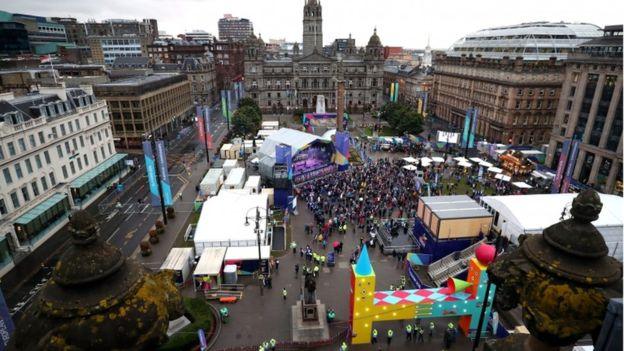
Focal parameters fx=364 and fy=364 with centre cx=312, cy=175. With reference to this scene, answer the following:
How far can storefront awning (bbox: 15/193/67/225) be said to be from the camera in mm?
33156

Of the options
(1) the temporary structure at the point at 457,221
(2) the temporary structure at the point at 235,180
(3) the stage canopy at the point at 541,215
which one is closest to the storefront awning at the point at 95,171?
(2) the temporary structure at the point at 235,180

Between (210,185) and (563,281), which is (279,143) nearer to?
(210,185)

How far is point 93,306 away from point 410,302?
20.7m

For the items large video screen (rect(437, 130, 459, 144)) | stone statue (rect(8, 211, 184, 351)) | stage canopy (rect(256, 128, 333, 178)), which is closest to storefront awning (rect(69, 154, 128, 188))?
stage canopy (rect(256, 128, 333, 178))

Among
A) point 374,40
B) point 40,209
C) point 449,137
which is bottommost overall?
point 40,209

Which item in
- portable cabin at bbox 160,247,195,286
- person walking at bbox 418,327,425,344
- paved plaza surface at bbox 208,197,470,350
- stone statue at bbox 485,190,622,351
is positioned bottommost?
paved plaza surface at bbox 208,197,470,350

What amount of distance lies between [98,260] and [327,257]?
2785cm

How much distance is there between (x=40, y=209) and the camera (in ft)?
117

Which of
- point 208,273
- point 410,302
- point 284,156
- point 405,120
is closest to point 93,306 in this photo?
point 410,302

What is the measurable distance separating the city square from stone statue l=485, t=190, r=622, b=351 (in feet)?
0.08

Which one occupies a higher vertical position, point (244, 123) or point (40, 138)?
point (40, 138)

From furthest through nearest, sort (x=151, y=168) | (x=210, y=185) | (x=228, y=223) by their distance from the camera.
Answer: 1. (x=210, y=185)
2. (x=151, y=168)
3. (x=228, y=223)

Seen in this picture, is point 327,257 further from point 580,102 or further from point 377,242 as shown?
point 580,102

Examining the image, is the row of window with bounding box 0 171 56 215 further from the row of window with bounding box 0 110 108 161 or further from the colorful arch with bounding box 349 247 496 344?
the colorful arch with bounding box 349 247 496 344
